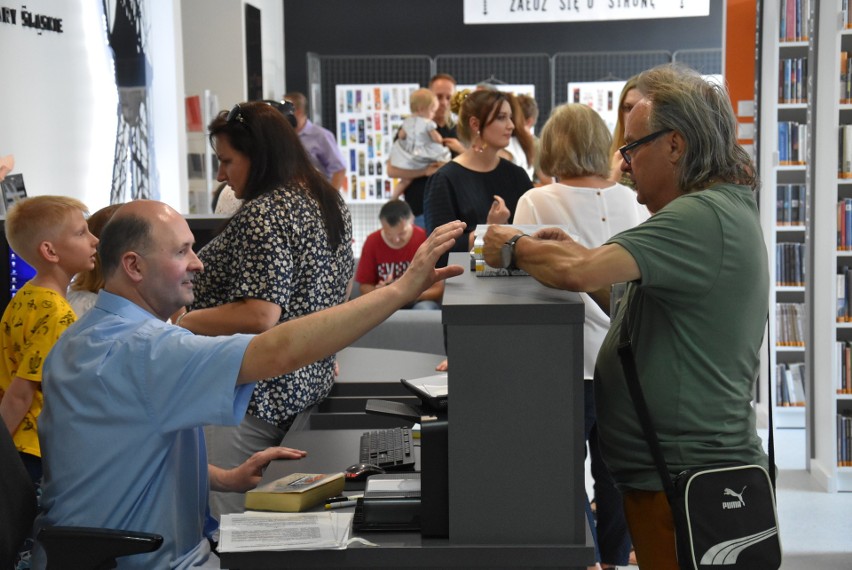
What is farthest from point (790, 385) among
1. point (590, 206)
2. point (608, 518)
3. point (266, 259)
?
point (266, 259)

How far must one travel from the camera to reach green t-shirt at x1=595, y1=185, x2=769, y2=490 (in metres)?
1.90

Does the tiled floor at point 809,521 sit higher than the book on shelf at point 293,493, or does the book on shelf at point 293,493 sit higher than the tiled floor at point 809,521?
the book on shelf at point 293,493

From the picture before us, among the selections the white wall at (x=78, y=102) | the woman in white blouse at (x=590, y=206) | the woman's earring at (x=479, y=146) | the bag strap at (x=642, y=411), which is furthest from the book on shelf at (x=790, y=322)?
the bag strap at (x=642, y=411)

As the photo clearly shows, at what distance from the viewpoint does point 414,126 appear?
7449mm

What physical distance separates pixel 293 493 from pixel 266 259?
0.88 metres

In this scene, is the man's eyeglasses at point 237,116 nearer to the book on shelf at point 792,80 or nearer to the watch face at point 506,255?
the watch face at point 506,255

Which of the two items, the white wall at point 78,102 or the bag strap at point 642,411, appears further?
the white wall at point 78,102

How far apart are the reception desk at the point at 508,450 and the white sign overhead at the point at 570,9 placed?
25.1 ft

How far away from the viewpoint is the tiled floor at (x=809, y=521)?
412 centimetres

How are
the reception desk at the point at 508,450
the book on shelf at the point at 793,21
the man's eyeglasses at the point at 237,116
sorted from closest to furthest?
1. the reception desk at the point at 508,450
2. the man's eyeglasses at the point at 237,116
3. the book on shelf at the point at 793,21

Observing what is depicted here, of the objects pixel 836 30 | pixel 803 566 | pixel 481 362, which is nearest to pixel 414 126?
pixel 836 30

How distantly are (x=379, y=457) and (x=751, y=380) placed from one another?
31.8 inches

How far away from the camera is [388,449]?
7.71 ft

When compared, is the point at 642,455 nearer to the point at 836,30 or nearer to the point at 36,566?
the point at 36,566
